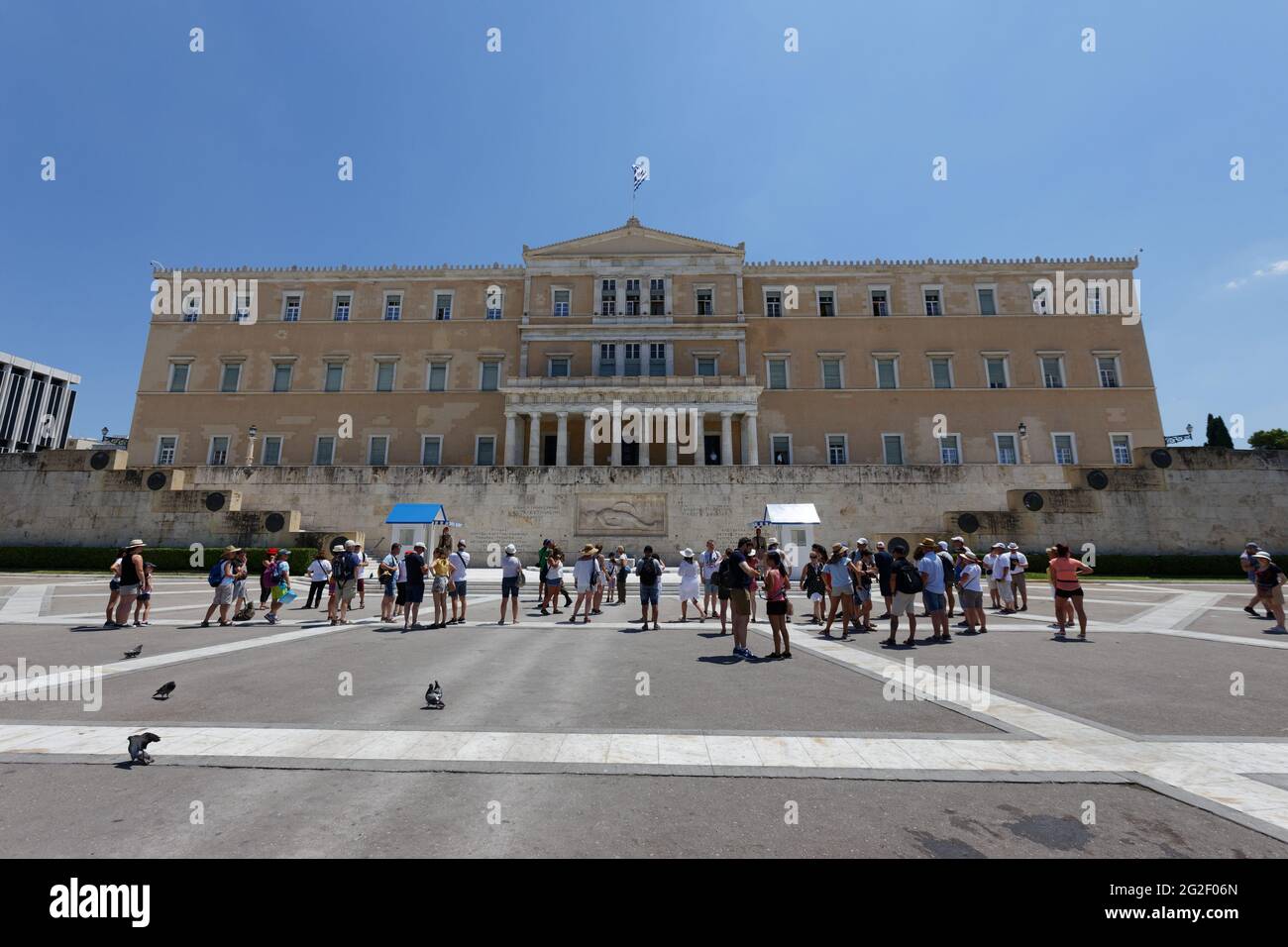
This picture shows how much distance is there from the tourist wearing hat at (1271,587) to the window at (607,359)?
111ft

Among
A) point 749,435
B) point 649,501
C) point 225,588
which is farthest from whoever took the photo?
point 749,435

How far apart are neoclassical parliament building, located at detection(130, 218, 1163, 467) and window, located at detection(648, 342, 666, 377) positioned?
15 centimetres

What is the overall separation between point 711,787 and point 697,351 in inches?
1531

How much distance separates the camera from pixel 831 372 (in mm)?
41531

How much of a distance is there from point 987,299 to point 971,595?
3984cm

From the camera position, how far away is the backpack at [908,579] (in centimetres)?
988

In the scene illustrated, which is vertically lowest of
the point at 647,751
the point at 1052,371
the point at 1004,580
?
the point at 647,751

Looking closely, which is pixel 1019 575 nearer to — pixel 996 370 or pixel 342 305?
pixel 996 370

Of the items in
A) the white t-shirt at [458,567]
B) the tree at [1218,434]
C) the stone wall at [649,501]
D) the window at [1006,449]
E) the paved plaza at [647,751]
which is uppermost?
the tree at [1218,434]

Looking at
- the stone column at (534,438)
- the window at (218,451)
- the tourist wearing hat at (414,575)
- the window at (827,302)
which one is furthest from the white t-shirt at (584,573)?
the window at (218,451)

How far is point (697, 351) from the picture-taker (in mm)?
41031

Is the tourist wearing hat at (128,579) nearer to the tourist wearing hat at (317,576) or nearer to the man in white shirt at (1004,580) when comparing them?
the tourist wearing hat at (317,576)

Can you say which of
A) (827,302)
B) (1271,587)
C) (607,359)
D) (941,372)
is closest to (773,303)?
(827,302)
